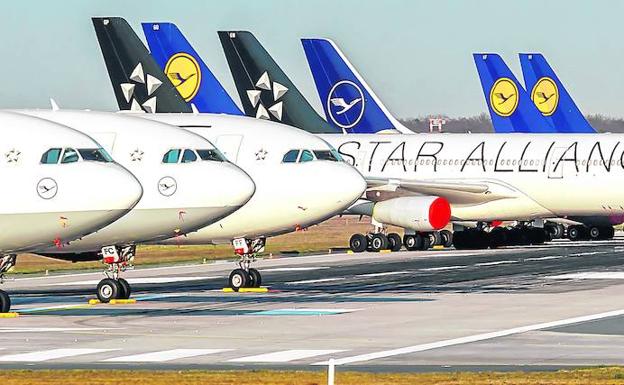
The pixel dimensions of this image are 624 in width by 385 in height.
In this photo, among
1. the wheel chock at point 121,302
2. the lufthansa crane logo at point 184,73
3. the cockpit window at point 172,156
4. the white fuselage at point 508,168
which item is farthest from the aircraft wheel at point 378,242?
the wheel chock at point 121,302

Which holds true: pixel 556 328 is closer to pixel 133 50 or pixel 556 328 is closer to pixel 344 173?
pixel 344 173

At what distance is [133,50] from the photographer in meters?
57.7

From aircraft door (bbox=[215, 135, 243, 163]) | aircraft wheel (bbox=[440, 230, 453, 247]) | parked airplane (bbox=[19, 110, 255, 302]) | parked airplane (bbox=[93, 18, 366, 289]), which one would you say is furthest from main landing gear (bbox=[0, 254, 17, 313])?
aircraft wheel (bbox=[440, 230, 453, 247])

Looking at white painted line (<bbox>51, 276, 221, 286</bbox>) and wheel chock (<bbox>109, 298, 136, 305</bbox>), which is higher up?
white painted line (<bbox>51, 276, 221, 286</bbox>)

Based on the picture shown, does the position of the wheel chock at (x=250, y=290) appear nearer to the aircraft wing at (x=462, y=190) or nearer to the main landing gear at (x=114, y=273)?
the main landing gear at (x=114, y=273)

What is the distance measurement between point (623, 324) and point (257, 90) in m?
43.0

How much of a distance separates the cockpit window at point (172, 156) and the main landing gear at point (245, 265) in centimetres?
390

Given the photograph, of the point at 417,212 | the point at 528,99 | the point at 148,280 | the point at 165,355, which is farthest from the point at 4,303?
the point at 528,99

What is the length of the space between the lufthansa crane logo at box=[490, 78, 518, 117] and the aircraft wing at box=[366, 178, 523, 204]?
108 ft

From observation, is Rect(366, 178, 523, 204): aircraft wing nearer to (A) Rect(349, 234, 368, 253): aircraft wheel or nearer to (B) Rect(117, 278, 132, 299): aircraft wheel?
(A) Rect(349, 234, 368, 253): aircraft wheel

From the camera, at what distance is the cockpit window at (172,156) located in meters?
38.1

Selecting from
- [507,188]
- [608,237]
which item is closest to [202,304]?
[507,188]

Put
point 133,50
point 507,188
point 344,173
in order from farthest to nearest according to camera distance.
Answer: point 507,188 → point 133,50 → point 344,173

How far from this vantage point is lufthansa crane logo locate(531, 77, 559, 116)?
107 metres
